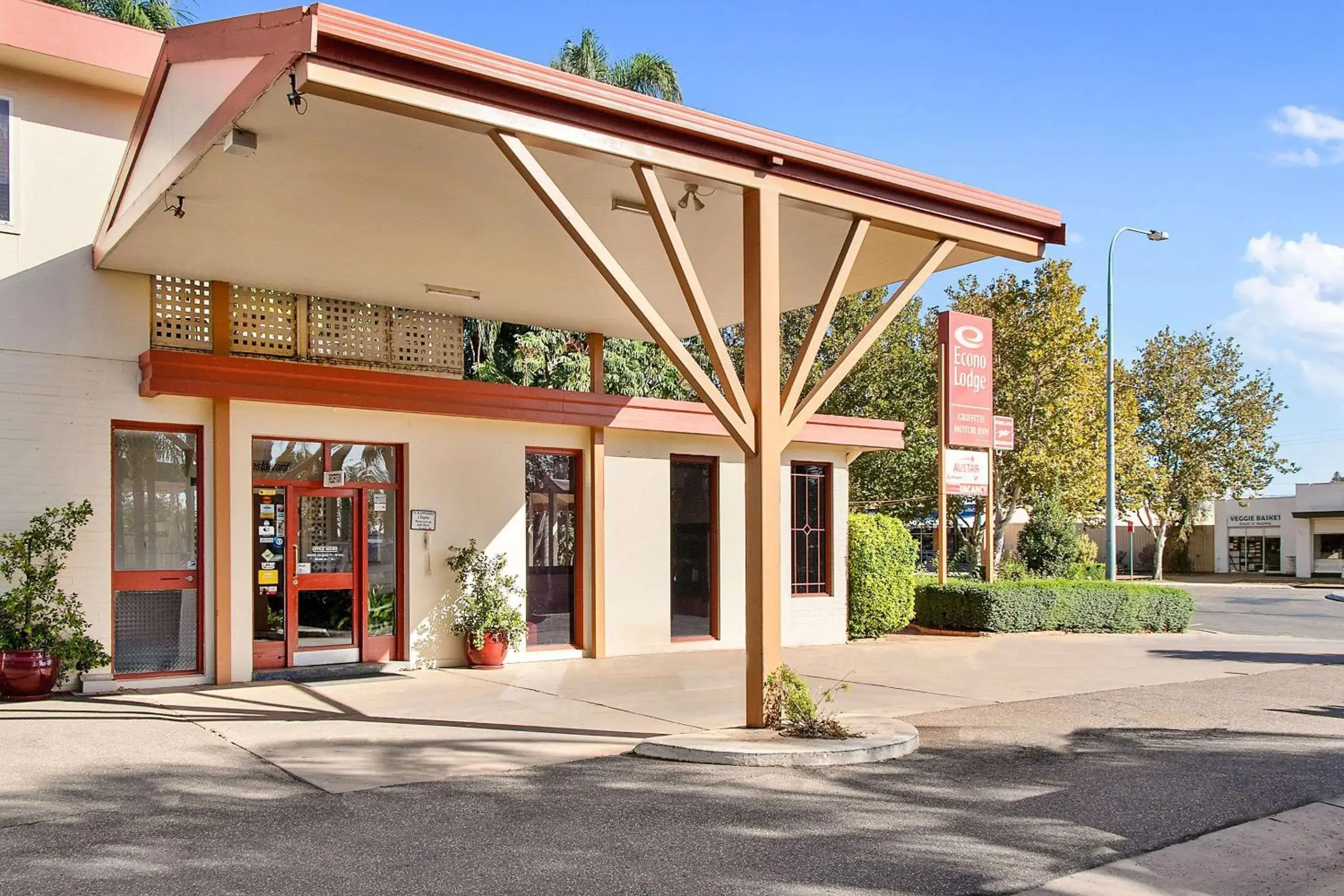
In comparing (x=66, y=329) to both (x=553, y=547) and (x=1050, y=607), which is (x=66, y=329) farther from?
(x=1050, y=607)

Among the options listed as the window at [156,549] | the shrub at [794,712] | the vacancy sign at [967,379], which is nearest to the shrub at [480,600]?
the window at [156,549]

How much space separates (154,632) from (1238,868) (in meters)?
9.32

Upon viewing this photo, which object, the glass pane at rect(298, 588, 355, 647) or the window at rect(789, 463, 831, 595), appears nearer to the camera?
the glass pane at rect(298, 588, 355, 647)

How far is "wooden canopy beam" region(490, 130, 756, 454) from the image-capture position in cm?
689

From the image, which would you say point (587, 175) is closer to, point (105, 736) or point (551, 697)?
point (551, 697)

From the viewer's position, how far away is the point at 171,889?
15.3 ft

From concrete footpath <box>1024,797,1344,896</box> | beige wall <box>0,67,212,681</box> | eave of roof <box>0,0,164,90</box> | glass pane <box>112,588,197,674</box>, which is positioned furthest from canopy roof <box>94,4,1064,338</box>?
concrete footpath <box>1024,797,1344,896</box>

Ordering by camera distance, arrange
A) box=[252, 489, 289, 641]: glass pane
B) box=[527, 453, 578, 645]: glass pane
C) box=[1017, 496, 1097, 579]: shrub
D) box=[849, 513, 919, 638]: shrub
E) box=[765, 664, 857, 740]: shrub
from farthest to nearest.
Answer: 1. box=[1017, 496, 1097, 579]: shrub
2. box=[849, 513, 919, 638]: shrub
3. box=[527, 453, 578, 645]: glass pane
4. box=[252, 489, 289, 641]: glass pane
5. box=[765, 664, 857, 740]: shrub

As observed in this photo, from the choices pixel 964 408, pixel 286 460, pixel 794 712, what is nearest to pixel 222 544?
pixel 286 460

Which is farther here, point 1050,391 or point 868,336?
point 1050,391

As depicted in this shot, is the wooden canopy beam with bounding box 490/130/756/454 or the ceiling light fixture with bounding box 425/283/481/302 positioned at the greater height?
the ceiling light fixture with bounding box 425/283/481/302

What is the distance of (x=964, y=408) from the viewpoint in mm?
15836

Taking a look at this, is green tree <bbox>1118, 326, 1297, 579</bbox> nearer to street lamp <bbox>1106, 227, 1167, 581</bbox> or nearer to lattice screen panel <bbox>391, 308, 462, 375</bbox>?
street lamp <bbox>1106, 227, 1167, 581</bbox>

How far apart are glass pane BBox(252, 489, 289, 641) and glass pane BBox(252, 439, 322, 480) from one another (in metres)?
0.18
